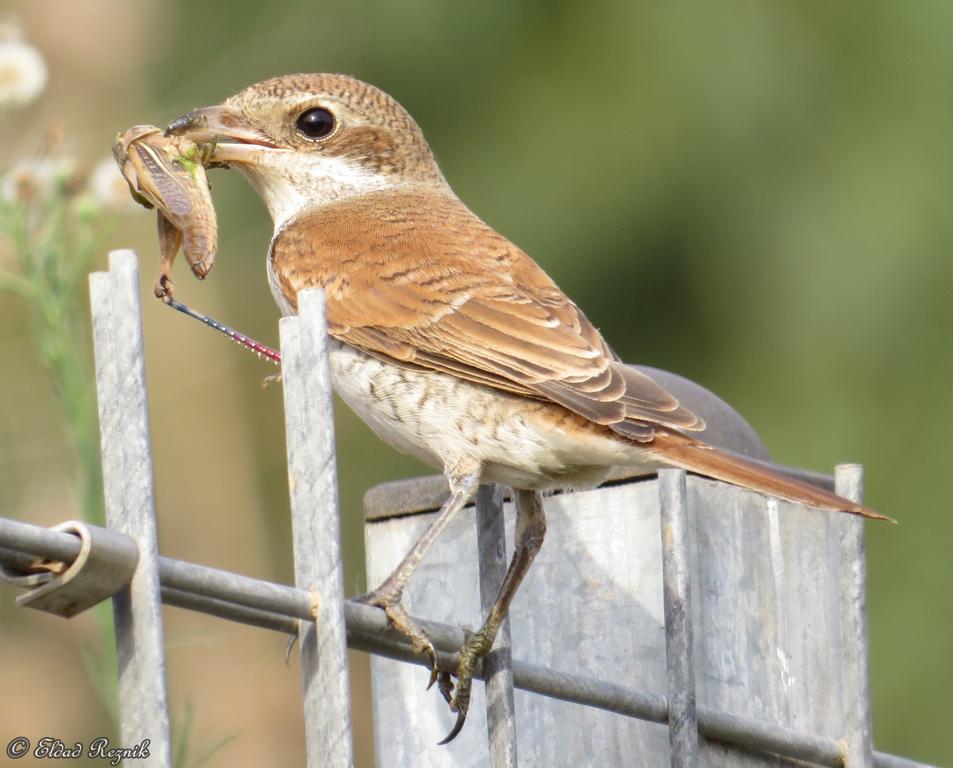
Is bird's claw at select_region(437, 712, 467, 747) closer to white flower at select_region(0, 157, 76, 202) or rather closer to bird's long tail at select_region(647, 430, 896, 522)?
bird's long tail at select_region(647, 430, 896, 522)

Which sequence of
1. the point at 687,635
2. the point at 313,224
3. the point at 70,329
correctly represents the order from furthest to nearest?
the point at 313,224 → the point at 70,329 → the point at 687,635

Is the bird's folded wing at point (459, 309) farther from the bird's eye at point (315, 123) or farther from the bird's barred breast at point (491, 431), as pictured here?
the bird's eye at point (315, 123)

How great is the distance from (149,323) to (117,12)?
1601 millimetres

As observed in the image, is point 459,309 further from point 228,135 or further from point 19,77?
point 19,77

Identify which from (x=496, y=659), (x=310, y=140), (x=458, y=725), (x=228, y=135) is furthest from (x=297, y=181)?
(x=496, y=659)

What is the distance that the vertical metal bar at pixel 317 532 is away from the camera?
188 cm

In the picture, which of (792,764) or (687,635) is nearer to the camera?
(687,635)

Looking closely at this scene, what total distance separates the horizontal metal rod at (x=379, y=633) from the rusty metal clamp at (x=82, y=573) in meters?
0.01

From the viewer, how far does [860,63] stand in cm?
808

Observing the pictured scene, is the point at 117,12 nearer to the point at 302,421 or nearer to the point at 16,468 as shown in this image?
the point at 16,468

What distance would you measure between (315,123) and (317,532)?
239 cm

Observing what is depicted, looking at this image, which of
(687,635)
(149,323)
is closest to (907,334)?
(149,323)

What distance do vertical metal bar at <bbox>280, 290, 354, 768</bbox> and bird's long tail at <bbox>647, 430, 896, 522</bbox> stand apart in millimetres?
942

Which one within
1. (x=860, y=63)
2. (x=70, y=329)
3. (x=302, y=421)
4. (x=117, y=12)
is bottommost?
(x=302, y=421)
